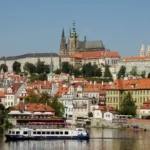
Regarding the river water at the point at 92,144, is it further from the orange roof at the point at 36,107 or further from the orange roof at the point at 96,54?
the orange roof at the point at 96,54

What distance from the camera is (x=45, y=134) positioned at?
55.1m

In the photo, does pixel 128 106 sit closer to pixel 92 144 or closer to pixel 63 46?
pixel 92 144

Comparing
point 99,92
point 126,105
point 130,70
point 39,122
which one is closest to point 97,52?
point 130,70

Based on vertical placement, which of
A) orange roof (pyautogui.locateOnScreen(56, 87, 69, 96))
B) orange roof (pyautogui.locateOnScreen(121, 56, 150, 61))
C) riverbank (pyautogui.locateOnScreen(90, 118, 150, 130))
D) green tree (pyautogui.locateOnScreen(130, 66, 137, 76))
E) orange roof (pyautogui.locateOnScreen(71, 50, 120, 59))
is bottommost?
riverbank (pyautogui.locateOnScreen(90, 118, 150, 130))

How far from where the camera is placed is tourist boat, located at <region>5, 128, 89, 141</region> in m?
53.8

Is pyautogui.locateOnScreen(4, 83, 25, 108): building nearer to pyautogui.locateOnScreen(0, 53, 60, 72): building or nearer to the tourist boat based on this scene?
the tourist boat

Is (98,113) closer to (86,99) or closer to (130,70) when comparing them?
(86,99)

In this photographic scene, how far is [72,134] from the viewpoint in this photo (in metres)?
55.2

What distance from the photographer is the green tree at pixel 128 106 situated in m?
78.4

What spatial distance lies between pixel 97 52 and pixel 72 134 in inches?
5022

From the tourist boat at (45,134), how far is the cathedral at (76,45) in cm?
13407

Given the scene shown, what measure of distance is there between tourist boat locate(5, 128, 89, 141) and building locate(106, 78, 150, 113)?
1229 inches

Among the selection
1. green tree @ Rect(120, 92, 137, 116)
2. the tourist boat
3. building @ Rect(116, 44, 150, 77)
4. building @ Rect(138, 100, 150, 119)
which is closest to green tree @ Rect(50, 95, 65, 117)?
green tree @ Rect(120, 92, 137, 116)

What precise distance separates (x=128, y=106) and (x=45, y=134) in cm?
2561
